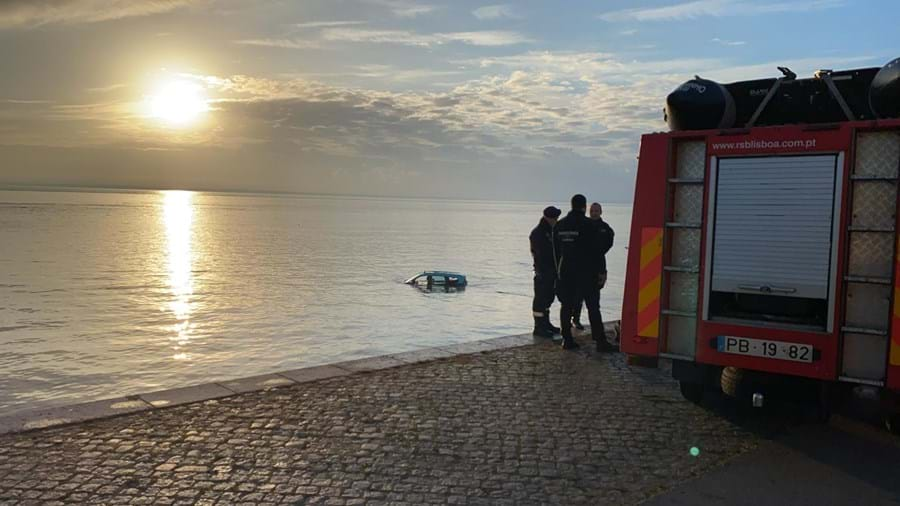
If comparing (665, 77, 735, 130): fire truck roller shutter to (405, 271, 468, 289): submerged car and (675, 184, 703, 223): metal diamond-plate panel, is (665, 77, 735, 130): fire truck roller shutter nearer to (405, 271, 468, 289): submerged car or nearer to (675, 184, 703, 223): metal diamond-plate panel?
(675, 184, 703, 223): metal diamond-plate panel

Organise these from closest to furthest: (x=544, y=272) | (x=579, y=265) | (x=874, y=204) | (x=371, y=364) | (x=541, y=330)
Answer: (x=874, y=204) < (x=371, y=364) < (x=579, y=265) < (x=541, y=330) < (x=544, y=272)

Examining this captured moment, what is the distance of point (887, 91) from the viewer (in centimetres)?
562

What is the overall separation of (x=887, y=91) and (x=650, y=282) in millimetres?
2400

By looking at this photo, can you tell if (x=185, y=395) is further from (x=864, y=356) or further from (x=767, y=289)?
(x=864, y=356)

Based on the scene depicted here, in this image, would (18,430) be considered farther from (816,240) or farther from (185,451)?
(816,240)

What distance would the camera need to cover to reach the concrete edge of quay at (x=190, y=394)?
19.7 ft

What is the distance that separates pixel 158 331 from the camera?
14328mm

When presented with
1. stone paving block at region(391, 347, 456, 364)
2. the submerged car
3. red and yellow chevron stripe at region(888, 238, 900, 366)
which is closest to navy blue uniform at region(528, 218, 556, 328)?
stone paving block at region(391, 347, 456, 364)

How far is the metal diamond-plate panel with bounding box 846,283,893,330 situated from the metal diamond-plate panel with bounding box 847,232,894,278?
11cm

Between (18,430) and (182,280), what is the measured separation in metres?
19.7

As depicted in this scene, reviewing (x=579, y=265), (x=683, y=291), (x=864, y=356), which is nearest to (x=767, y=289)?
(x=683, y=291)

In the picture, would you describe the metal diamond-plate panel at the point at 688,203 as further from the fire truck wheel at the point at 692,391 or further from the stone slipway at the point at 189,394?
the stone slipway at the point at 189,394

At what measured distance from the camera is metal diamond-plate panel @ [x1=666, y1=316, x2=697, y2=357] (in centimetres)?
643

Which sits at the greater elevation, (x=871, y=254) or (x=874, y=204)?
(x=874, y=204)
